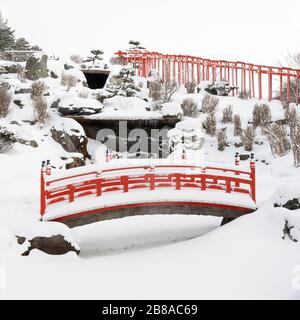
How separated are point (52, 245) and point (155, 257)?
7.50ft

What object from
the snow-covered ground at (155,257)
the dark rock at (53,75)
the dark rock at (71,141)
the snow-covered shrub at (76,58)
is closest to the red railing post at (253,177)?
the snow-covered ground at (155,257)

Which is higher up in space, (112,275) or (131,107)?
(131,107)

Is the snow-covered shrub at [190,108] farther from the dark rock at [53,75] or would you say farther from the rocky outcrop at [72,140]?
the dark rock at [53,75]

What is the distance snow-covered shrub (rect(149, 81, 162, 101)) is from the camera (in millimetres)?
20845

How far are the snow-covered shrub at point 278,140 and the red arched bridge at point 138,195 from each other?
19.8 feet

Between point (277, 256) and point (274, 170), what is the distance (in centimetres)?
727

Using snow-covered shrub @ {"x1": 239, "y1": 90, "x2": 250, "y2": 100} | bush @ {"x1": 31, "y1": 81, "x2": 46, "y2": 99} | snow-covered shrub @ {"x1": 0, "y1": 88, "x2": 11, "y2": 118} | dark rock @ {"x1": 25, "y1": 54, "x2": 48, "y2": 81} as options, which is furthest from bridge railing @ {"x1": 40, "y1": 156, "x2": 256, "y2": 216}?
dark rock @ {"x1": 25, "y1": 54, "x2": 48, "y2": 81}

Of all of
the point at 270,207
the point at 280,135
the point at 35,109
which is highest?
the point at 35,109

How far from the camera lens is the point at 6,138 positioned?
1502cm

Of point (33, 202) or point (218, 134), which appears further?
point (218, 134)

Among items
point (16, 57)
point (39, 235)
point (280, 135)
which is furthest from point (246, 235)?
point (16, 57)

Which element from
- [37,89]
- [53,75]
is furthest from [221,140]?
[53,75]

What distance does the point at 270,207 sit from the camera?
9.76 metres

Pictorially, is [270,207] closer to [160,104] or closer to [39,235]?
[39,235]
